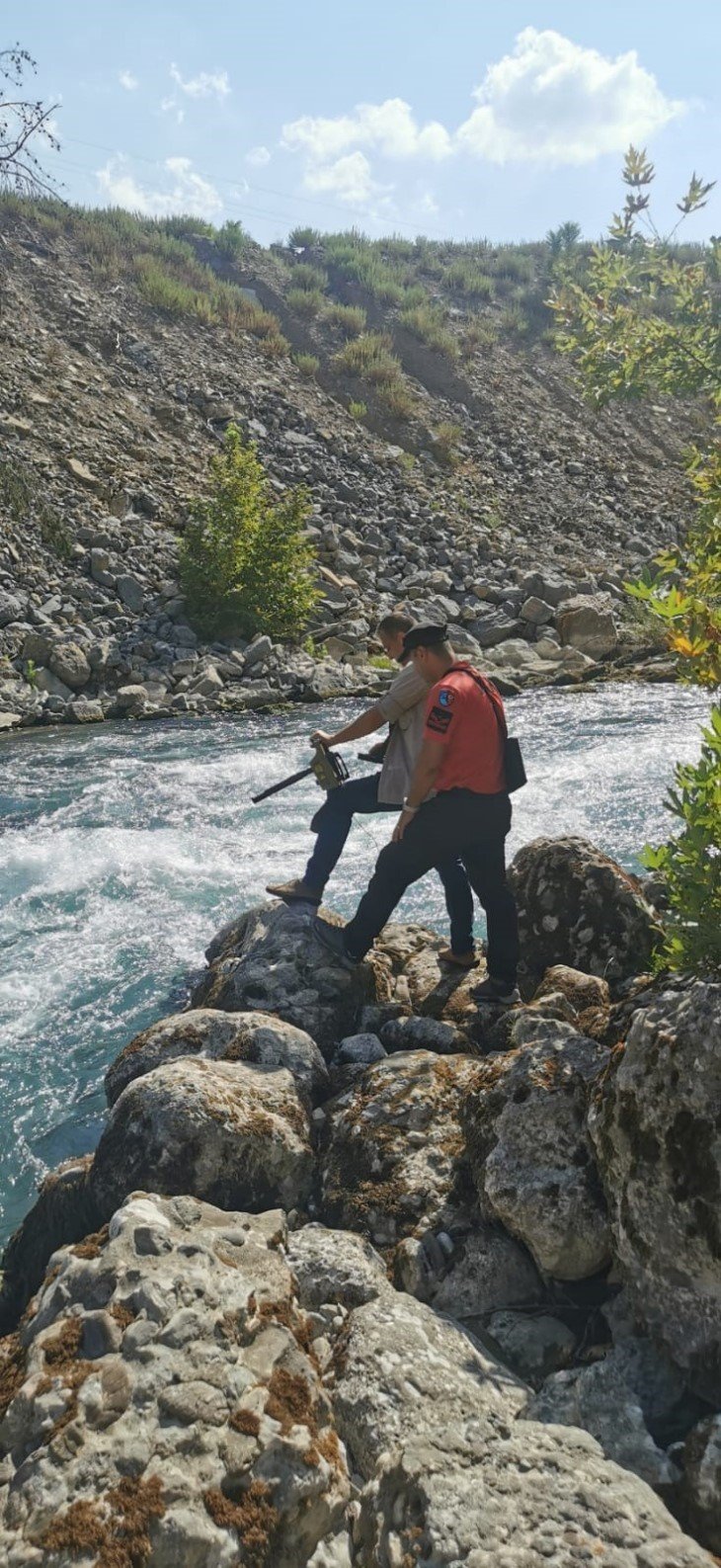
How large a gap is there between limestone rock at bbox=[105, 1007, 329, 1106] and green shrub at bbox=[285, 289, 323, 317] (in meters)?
36.2

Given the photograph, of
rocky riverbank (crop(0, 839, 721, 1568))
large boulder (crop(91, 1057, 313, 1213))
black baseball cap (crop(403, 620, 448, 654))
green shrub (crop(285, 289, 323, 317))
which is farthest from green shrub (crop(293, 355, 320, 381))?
large boulder (crop(91, 1057, 313, 1213))

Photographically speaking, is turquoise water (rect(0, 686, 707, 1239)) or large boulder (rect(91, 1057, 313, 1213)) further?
turquoise water (rect(0, 686, 707, 1239))

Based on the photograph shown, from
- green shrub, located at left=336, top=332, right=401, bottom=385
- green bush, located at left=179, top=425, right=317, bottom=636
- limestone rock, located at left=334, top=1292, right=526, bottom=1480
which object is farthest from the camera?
green shrub, located at left=336, top=332, right=401, bottom=385

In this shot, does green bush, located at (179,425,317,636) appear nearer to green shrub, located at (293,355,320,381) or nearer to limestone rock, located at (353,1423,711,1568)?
green shrub, located at (293,355,320,381)

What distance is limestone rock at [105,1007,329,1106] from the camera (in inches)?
172

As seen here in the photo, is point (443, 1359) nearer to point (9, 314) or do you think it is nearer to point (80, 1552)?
point (80, 1552)

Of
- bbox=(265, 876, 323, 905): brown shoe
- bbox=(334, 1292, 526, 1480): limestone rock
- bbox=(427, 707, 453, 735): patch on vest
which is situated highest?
bbox=(427, 707, 453, 735): patch on vest

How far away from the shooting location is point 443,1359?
8.94ft

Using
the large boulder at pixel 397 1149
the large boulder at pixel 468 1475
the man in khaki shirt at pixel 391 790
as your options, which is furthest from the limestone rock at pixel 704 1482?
the man in khaki shirt at pixel 391 790

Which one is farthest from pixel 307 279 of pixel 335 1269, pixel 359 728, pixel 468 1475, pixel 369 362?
pixel 468 1475

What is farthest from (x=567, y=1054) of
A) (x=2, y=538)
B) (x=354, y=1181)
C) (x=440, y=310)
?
(x=440, y=310)

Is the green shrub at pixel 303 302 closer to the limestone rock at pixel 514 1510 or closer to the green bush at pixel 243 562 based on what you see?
the green bush at pixel 243 562

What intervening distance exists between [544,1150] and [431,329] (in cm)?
3803

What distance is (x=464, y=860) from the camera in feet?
17.2
